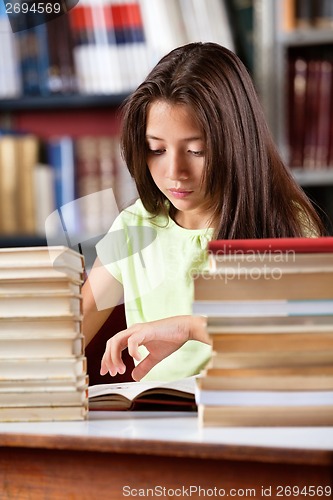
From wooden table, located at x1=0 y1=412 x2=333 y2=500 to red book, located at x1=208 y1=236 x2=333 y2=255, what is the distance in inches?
7.7

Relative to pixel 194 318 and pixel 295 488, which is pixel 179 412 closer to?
pixel 194 318

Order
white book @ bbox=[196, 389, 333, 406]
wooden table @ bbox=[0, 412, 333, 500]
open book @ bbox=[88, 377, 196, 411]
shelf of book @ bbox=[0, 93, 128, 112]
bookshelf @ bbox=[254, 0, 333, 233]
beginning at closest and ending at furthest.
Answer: wooden table @ bbox=[0, 412, 333, 500]
white book @ bbox=[196, 389, 333, 406]
open book @ bbox=[88, 377, 196, 411]
bookshelf @ bbox=[254, 0, 333, 233]
shelf of book @ bbox=[0, 93, 128, 112]

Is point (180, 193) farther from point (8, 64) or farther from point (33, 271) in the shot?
point (8, 64)

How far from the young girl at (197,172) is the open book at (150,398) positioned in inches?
1.9

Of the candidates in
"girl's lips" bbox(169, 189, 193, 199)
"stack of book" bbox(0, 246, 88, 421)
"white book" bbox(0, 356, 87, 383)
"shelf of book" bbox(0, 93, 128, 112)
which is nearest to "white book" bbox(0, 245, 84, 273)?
"stack of book" bbox(0, 246, 88, 421)

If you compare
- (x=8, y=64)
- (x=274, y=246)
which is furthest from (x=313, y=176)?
(x=274, y=246)

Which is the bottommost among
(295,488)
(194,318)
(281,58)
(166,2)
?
(295,488)

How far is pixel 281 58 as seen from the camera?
2.52 meters

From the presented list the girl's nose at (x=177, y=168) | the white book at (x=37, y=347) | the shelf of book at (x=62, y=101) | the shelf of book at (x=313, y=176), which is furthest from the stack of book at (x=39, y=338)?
the shelf of book at (x=62, y=101)

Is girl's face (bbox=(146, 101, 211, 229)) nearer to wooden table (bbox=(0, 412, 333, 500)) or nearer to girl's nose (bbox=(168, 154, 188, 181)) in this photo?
girl's nose (bbox=(168, 154, 188, 181))

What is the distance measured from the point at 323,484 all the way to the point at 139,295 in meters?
0.80

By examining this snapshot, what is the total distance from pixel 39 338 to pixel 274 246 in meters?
0.30

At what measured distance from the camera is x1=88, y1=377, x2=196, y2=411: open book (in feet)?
3.57

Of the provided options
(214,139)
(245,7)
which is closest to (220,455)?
(214,139)
